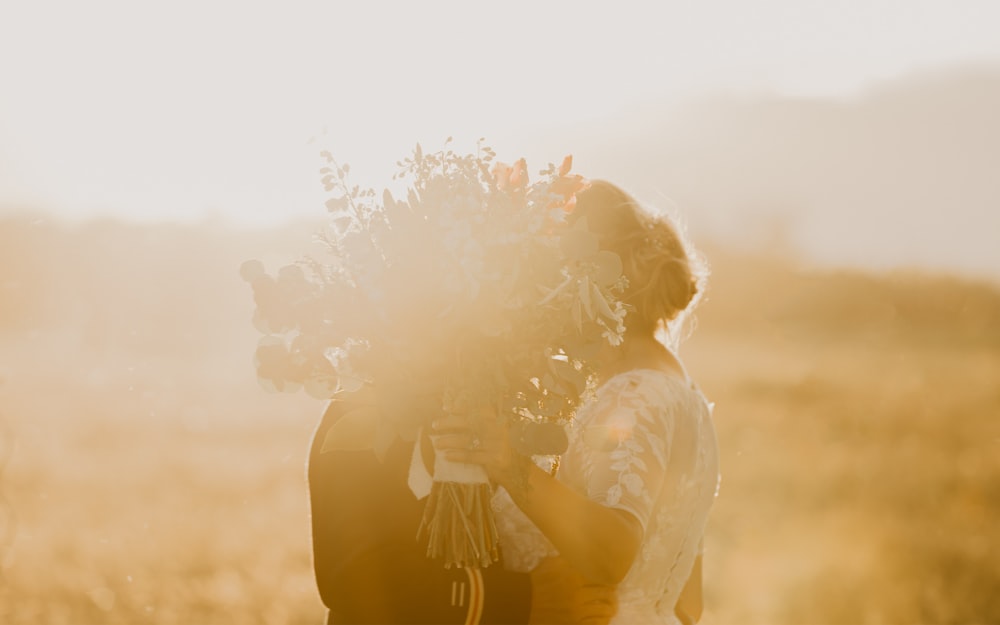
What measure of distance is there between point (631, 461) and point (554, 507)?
35cm

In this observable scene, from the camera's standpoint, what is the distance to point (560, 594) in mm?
3580

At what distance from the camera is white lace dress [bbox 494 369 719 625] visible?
11.3ft

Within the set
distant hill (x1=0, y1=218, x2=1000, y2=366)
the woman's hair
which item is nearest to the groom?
the woman's hair

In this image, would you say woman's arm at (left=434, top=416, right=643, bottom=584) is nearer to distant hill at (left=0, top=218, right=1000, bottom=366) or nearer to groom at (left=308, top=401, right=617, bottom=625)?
groom at (left=308, top=401, right=617, bottom=625)

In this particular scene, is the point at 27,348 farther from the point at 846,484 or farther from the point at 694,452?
the point at 694,452

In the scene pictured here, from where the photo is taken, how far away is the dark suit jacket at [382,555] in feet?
11.5

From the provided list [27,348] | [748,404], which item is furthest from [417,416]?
[27,348]

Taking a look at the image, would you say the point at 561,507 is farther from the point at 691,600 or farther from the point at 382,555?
the point at 691,600

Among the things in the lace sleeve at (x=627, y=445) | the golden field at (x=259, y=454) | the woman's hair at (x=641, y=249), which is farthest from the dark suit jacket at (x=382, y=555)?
the woman's hair at (x=641, y=249)

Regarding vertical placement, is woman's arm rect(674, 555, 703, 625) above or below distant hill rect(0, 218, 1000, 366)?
above

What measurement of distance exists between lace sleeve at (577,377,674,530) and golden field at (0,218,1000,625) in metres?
1.14

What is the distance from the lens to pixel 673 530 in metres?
3.91

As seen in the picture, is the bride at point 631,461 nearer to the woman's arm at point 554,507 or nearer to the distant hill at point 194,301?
the woman's arm at point 554,507

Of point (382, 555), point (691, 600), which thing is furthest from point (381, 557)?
point (691, 600)
